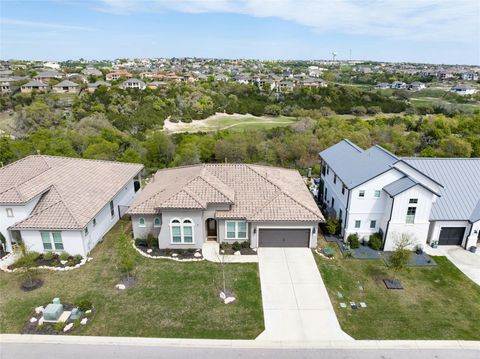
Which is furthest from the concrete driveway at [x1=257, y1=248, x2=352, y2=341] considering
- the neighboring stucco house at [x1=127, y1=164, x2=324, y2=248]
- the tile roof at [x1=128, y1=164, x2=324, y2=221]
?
the tile roof at [x1=128, y1=164, x2=324, y2=221]

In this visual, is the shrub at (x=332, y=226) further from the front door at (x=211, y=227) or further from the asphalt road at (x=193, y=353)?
the asphalt road at (x=193, y=353)

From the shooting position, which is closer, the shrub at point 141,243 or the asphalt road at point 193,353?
the asphalt road at point 193,353

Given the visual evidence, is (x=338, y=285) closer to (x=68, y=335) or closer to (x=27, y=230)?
(x=68, y=335)

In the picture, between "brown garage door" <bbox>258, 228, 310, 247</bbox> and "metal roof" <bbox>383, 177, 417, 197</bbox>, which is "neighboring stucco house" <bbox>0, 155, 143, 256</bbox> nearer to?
"brown garage door" <bbox>258, 228, 310, 247</bbox>

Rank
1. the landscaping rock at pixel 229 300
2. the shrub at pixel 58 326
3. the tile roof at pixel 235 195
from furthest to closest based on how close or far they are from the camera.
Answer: the tile roof at pixel 235 195, the landscaping rock at pixel 229 300, the shrub at pixel 58 326

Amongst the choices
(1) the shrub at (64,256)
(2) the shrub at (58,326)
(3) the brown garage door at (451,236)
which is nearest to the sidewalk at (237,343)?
(2) the shrub at (58,326)

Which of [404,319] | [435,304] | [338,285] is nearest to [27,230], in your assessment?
[338,285]

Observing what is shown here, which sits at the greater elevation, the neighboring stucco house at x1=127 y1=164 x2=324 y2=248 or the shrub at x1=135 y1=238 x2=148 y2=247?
the neighboring stucco house at x1=127 y1=164 x2=324 y2=248
